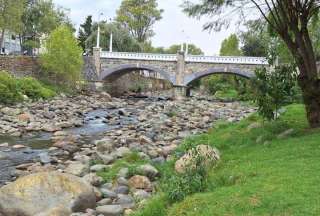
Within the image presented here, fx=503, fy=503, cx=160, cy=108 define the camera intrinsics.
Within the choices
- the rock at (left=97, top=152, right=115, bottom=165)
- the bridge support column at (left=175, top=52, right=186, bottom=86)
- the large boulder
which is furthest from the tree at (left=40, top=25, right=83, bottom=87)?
the large boulder

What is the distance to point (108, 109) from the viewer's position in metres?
38.2

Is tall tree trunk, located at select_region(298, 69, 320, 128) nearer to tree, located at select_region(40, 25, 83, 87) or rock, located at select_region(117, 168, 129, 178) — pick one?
rock, located at select_region(117, 168, 129, 178)

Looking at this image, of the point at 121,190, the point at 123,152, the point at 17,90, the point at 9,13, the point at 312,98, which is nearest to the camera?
the point at 121,190

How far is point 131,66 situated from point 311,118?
43622 mm

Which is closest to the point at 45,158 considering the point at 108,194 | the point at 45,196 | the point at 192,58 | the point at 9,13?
the point at 108,194

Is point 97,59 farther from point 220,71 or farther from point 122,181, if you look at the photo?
point 122,181

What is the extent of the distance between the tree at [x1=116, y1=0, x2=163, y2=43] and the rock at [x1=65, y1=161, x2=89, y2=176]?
5697 cm

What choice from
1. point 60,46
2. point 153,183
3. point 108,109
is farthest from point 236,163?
point 60,46

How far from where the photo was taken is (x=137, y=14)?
230ft

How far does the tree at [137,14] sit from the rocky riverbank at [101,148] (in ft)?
119

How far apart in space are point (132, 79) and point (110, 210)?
62610 millimetres

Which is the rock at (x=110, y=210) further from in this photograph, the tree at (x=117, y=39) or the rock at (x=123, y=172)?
the tree at (x=117, y=39)

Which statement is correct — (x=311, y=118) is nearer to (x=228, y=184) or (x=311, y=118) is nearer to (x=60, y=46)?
(x=228, y=184)

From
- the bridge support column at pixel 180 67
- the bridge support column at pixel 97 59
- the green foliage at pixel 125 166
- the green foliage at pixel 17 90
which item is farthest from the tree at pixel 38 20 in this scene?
the green foliage at pixel 125 166
